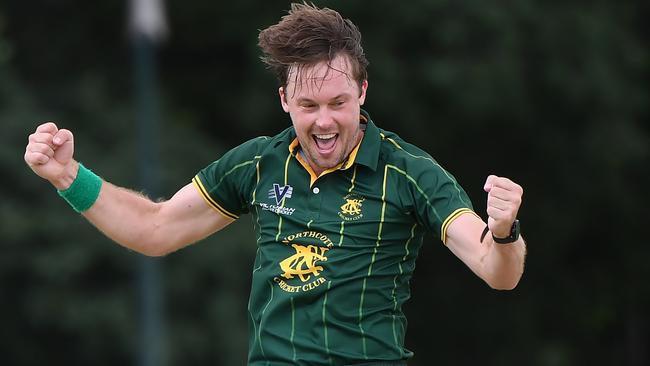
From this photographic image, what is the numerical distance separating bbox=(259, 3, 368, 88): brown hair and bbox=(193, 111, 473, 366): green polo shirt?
0.30m

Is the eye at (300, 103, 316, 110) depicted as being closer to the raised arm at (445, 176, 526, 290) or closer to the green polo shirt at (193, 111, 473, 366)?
the green polo shirt at (193, 111, 473, 366)

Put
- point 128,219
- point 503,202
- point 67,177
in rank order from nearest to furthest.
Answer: point 503,202 < point 67,177 < point 128,219

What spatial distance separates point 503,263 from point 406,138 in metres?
15.2

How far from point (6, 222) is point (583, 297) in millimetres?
9421

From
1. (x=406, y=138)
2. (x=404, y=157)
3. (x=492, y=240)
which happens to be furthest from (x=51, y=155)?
(x=406, y=138)

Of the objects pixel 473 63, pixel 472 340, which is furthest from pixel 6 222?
pixel 472 340

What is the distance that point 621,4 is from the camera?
2172 centimetres

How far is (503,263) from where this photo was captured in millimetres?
5156

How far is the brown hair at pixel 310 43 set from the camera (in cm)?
547

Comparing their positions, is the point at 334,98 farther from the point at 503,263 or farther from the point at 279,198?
the point at 503,263

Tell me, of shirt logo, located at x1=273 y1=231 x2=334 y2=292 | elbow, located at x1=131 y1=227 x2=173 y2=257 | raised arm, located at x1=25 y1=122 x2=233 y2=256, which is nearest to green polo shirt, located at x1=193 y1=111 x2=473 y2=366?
shirt logo, located at x1=273 y1=231 x2=334 y2=292

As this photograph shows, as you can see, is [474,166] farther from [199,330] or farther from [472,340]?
[199,330]

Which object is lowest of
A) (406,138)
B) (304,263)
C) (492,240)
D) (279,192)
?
(304,263)

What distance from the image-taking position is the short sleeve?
5.77m
